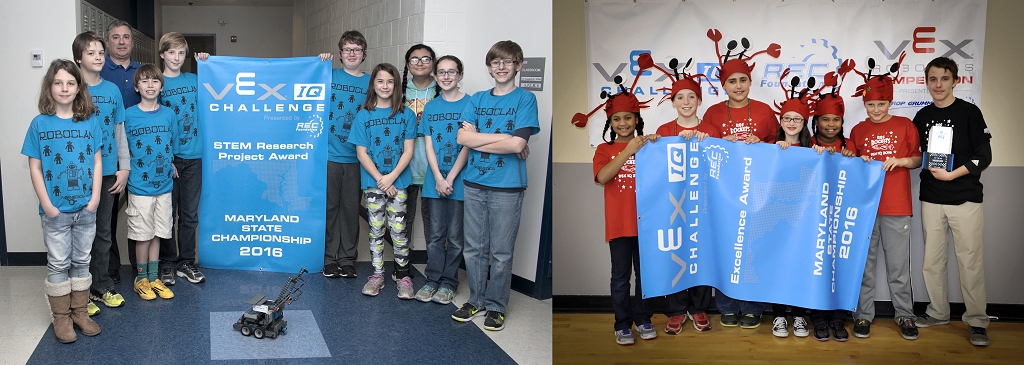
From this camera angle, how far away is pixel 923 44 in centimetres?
352

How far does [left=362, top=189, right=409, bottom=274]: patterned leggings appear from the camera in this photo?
10.5 feet

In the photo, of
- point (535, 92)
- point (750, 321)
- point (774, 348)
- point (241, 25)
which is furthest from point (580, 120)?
point (241, 25)

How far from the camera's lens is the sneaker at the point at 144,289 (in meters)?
3.06

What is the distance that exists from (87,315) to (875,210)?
3.12 m

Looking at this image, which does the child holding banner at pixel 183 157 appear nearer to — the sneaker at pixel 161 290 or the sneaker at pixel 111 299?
the sneaker at pixel 161 290

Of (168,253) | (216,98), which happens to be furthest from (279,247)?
(216,98)

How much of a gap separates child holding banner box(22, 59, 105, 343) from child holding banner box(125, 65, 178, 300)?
14.6 inches

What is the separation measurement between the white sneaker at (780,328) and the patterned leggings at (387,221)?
164cm

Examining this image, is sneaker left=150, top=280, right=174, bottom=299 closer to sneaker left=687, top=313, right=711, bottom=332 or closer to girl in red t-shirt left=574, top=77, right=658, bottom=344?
girl in red t-shirt left=574, top=77, right=658, bottom=344

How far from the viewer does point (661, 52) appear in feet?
11.7

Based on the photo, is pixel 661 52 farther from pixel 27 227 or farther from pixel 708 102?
pixel 27 227

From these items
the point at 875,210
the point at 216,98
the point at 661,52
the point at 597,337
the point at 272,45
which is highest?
the point at 272,45

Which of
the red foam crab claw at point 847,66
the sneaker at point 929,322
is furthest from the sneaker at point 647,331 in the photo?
the red foam crab claw at point 847,66

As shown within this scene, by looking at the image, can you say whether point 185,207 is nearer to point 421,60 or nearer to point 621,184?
point 421,60
